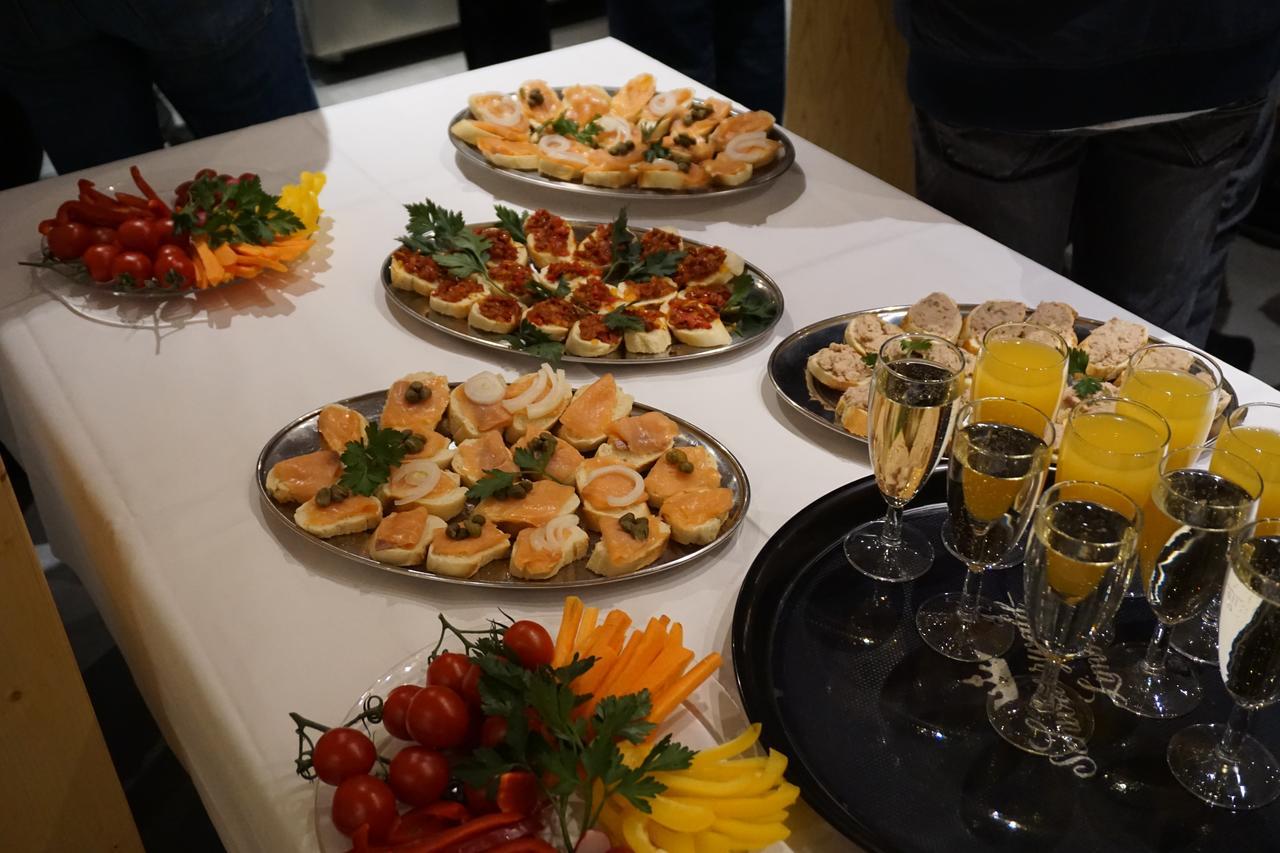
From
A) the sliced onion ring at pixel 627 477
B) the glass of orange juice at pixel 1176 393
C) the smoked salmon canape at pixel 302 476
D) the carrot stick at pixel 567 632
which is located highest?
the glass of orange juice at pixel 1176 393

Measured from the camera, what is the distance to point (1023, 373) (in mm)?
1299

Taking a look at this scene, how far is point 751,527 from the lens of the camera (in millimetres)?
1397

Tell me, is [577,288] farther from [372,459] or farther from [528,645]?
[528,645]

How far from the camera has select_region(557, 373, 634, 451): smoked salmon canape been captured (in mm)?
1465

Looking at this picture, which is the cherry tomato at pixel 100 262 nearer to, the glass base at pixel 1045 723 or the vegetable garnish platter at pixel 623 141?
the vegetable garnish platter at pixel 623 141

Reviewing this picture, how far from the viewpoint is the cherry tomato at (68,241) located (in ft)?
5.96

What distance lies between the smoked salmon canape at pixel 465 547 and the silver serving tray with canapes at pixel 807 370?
0.48 metres

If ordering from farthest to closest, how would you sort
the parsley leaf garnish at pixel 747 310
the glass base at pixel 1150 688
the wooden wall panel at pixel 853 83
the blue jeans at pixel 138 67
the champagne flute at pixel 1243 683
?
1. the wooden wall panel at pixel 853 83
2. the blue jeans at pixel 138 67
3. the parsley leaf garnish at pixel 747 310
4. the glass base at pixel 1150 688
5. the champagne flute at pixel 1243 683

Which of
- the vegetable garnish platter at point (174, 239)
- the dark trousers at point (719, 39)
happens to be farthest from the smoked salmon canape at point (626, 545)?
the dark trousers at point (719, 39)

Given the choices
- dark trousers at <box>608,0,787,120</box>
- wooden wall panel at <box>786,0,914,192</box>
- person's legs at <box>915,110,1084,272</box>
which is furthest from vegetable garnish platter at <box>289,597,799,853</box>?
wooden wall panel at <box>786,0,914,192</box>

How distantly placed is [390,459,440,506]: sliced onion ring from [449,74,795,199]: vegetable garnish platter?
0.86 m

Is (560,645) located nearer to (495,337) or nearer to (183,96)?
(495,337)

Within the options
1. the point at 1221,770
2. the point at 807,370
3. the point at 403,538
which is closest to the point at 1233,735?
the point at 1221,770

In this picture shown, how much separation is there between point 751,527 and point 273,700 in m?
0.59
